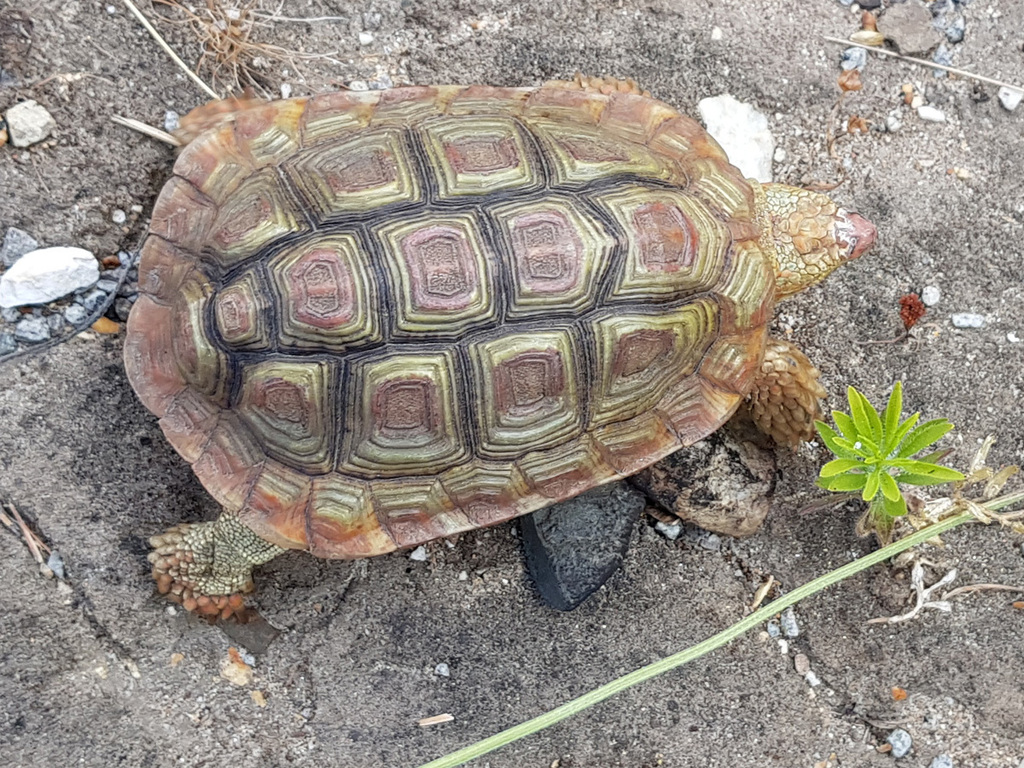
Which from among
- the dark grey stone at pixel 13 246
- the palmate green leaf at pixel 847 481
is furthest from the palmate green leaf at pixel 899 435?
the dark grey stone at pixel 13 246

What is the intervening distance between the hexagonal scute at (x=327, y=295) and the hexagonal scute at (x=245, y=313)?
0.16 feet

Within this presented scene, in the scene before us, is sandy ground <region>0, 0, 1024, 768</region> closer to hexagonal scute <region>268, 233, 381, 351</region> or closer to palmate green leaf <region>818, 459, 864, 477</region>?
palmate green leaf <region>818, 459, 864, 477</region>

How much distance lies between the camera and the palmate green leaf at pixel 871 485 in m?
2.43

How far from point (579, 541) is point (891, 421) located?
3.53 feet

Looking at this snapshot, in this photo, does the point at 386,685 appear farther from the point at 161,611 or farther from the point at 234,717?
the point at 161,611

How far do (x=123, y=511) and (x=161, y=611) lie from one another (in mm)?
359

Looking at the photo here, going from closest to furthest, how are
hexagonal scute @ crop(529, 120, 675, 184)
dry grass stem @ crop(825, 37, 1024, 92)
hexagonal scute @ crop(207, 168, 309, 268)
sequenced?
hexagonal scute @ crop(207, 168, 309, 268) → hexagonal scute @ crop(529, 120, 675, 184) → dry grass stem @ crop(825, 37, 1024, 92)

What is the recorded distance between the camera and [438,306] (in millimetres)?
2227

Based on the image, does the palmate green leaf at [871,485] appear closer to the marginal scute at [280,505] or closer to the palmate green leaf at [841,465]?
the palmate green leaf at [841,465]

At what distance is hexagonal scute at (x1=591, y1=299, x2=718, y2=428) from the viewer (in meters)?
2.37

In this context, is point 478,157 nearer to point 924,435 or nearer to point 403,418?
point 403,418

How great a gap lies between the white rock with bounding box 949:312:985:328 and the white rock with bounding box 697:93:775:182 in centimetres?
88

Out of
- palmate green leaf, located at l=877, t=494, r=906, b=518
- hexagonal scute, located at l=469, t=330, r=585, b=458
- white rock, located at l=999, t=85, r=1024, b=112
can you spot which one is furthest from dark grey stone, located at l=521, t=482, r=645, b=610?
white rock, located at l=999, t=85, r=1024, b=112

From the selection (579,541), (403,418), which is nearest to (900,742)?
(579,541)
